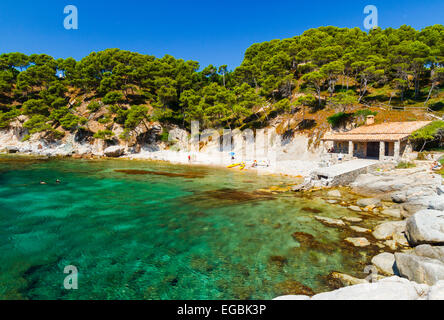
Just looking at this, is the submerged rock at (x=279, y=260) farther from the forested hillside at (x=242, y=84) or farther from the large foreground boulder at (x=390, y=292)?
the forested hillside at (x=242, y=84)

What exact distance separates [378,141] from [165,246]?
981 inches

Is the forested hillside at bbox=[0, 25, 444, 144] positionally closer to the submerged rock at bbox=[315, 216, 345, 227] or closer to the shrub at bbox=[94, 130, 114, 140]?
the shrub at bbox=[94, 130, 114, 140]

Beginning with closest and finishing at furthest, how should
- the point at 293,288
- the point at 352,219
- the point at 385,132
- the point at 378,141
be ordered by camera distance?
the point at 293,288
the point at 352,219
the point at 378,141
the point at 385,132

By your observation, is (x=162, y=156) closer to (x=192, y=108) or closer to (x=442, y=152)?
(x=192, y=108)

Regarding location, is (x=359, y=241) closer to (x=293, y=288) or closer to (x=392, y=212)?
(x=293, y=288)

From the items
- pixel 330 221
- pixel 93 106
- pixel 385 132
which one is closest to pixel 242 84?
pixel 385 132

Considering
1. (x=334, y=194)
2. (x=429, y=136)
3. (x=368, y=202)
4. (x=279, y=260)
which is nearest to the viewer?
(x=279, y=260)

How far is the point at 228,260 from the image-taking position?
8453 millimetres

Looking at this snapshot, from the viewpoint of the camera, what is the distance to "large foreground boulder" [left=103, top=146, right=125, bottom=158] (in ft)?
150

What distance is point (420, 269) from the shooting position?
19.4 feet

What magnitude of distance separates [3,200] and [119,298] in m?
16.0

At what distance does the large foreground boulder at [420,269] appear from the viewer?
5.61 metres

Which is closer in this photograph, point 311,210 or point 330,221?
point 330,221

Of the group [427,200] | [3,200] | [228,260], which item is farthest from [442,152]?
[3,200]
